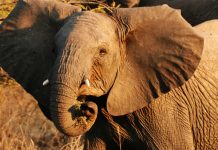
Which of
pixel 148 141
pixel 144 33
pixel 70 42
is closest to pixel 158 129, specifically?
pixel 148 141

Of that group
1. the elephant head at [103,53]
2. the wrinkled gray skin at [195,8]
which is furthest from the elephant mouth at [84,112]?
the wrinkled gray skin at [195,8]

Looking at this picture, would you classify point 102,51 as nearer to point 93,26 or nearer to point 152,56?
point 93,26

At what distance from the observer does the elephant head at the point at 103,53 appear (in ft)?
17.8

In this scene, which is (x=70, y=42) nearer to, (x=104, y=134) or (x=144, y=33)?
(x=144, y=33)

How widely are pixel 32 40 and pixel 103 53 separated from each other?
0.70 metres

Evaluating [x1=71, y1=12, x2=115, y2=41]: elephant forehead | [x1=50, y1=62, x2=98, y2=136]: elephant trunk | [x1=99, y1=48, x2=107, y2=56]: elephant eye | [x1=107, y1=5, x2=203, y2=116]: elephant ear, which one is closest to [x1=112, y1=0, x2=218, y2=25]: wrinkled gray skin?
[x1=107, y1=5, x2=203, y2=116]: elephant ear

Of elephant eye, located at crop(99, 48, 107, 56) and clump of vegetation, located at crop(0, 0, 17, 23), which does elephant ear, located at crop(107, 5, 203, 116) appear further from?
clump of vegetation, located at crop(0, 0, 17, 23)

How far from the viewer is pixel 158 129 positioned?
6.03 m

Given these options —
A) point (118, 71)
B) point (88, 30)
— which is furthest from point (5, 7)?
point (88, 30)

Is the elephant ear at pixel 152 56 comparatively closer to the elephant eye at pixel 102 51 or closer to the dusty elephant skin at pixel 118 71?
the dusty elephant skin at pixel 118 71

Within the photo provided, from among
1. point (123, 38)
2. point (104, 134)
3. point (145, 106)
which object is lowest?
point (104, 134)

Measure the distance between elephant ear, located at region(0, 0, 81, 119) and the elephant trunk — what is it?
521 mm

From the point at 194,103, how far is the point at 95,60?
117cm

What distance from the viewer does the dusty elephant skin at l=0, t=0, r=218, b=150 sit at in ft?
17.7
